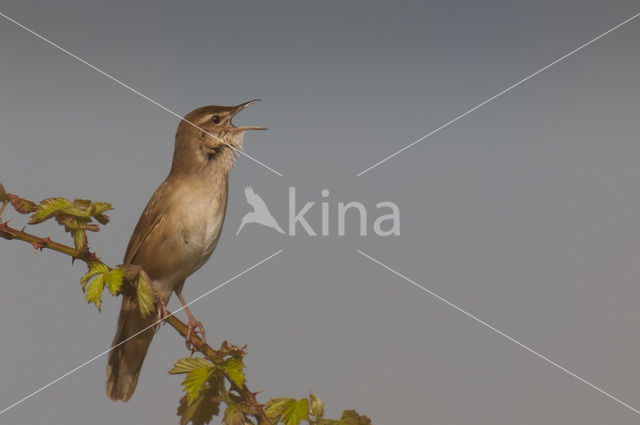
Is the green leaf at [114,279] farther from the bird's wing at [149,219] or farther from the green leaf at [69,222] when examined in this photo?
the bird's wing at [149,219]

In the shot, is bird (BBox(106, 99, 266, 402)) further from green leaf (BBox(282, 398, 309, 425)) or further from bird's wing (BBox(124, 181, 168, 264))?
green leaf (BBox(282, 398, 309, 425))

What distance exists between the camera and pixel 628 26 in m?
1.94

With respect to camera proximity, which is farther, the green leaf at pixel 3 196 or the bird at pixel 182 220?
the bird at pixel 182 220

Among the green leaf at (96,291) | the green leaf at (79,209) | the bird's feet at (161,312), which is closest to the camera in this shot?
the green leaf at (96,291)

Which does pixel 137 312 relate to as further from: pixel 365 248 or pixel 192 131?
pixel 365 248

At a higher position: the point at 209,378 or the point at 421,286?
the point at 421,286

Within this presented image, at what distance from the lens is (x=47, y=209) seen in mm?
1354

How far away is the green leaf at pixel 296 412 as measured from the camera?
1.29m

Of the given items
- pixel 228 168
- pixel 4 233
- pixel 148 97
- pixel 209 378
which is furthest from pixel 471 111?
pixel 4 233

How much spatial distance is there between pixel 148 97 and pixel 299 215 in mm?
492

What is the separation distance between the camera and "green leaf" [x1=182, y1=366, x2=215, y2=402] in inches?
49.5

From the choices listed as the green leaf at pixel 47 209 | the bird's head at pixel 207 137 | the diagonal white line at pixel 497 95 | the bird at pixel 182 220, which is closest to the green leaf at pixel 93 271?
the green leaf at pixel 47 209

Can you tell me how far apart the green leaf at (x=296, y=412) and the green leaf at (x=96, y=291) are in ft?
1.30

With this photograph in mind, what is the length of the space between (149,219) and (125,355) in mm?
343
